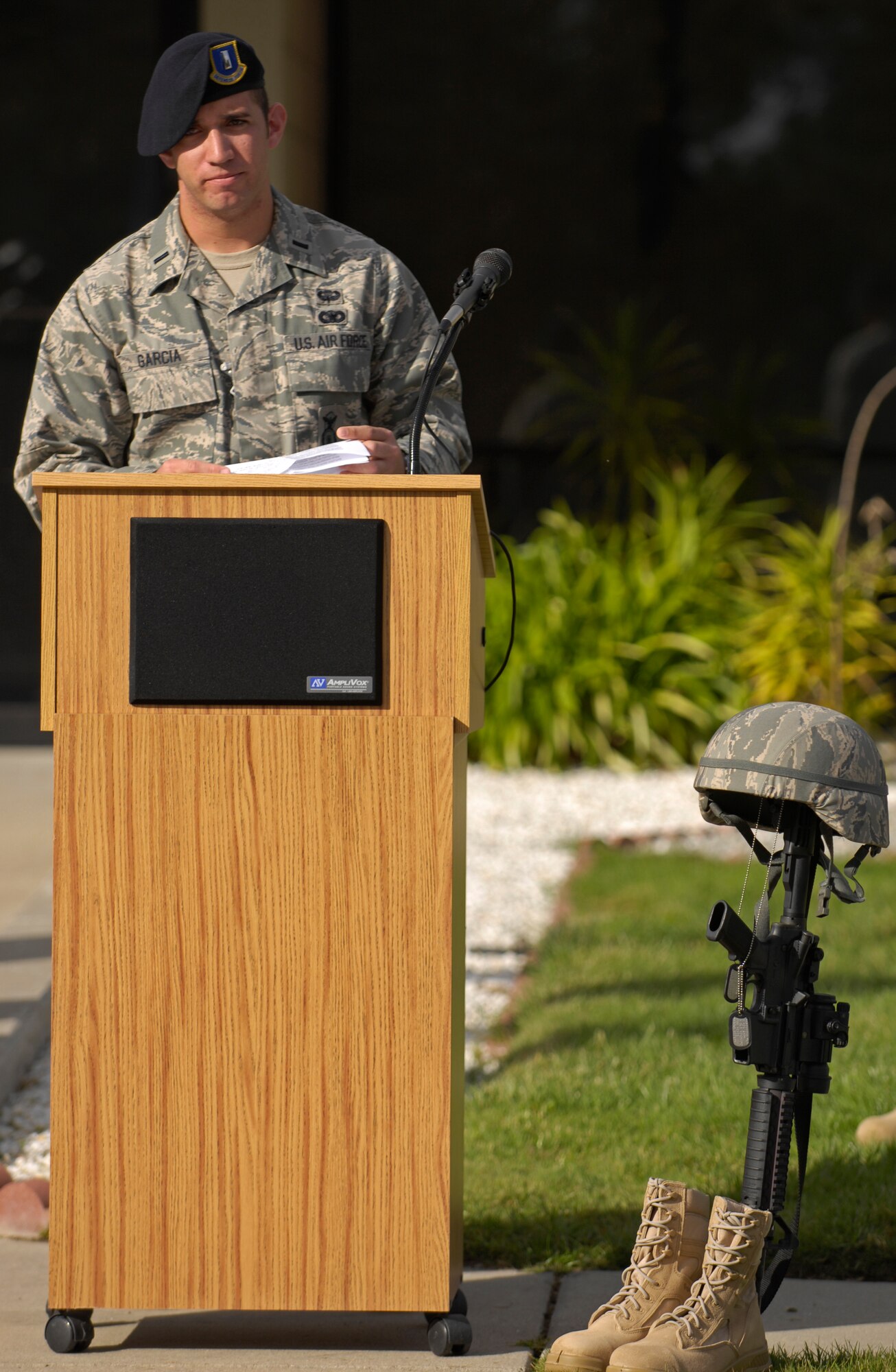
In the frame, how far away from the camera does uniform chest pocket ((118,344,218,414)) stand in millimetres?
2883

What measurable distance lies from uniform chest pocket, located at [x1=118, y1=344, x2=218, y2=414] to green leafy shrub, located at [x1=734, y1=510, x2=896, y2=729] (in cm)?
651

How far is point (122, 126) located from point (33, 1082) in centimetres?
844

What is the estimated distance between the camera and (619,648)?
9.70 metres

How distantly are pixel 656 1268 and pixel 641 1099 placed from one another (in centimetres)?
155

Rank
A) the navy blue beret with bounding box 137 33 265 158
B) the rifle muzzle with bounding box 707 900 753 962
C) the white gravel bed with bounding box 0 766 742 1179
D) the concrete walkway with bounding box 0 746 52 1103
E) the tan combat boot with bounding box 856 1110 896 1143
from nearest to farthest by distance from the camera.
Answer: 1. the rifle muzzle with bounding box 707 900 753 962
2. the navy blue beret with bounding box 137 33 265 158
3. the tan combat boot with bounding box 856 1110 896 1143
4. the white gravel bed with bounding box 0 766 742 1179
5. the concrete walkway with bounding box 0 746 52 1103

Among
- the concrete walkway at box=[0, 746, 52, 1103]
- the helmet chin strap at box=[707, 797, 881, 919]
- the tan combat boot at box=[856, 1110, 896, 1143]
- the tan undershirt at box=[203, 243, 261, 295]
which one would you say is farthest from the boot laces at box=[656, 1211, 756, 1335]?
the concrete walkway at box=[0, 746, 52, 1103]

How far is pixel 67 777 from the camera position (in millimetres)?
2525

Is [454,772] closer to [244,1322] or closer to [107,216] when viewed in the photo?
[244,1322]

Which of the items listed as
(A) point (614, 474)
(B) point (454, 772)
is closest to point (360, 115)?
(A) point (614, 474)

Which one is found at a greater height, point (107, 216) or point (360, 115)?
point (360, 115)

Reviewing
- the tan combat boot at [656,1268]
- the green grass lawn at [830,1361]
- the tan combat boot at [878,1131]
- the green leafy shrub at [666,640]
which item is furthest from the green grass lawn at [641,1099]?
the green leafy shrub at [666,640]

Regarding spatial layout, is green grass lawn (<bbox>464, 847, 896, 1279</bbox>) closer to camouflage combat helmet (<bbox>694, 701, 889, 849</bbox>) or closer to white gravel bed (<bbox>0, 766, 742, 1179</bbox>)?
white gravel bed (<bbox>0, 766, 742, 1179</bbox>)

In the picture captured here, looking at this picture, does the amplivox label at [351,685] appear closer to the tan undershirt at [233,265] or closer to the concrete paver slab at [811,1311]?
the tan undershirt at [233,265]

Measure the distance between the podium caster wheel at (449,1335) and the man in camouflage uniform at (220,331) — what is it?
1354 millimetres
